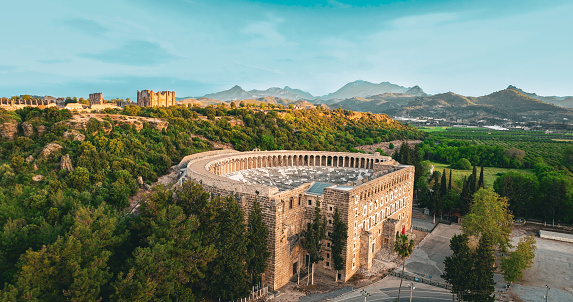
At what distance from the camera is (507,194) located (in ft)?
194

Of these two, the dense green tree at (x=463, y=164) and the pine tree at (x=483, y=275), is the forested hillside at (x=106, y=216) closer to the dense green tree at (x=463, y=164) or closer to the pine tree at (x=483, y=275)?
the pine tree at (x=483, y=275)

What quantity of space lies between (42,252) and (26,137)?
44.6m

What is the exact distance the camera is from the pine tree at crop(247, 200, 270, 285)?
33375 mm

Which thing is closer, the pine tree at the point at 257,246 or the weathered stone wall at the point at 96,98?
the pine tree at the point at 257,246

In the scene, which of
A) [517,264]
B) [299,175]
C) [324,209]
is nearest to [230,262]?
[324,209]

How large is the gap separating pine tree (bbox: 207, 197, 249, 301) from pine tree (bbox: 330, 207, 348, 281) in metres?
10.4

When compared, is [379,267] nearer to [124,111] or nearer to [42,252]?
[42,252]

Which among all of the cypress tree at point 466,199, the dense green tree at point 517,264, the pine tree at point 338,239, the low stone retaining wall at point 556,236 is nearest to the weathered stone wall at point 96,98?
the pine tree at point 338,239

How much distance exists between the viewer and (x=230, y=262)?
1243 inches

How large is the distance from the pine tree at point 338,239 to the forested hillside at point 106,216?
921cm

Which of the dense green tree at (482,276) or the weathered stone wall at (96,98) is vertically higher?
the weathered stone wall at (96,98)

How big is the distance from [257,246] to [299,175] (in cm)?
3418

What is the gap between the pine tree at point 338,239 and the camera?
36875mm

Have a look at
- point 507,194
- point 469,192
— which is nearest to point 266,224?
point 469,192
